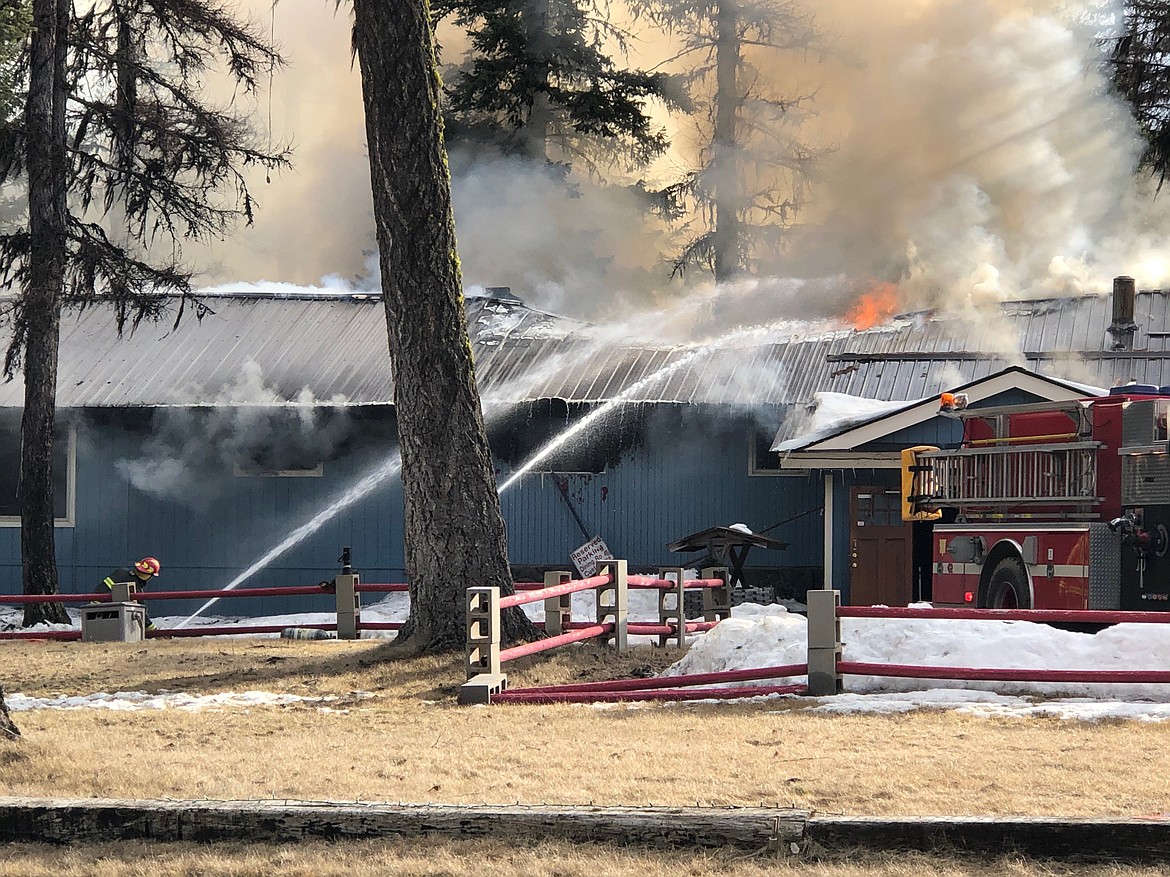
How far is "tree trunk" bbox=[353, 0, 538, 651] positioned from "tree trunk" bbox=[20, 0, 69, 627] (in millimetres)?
7676

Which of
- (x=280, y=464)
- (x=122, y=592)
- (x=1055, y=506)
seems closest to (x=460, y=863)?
(x=1055, y=506)

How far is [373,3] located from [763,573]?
1195 cm

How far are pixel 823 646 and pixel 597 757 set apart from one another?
109 inches

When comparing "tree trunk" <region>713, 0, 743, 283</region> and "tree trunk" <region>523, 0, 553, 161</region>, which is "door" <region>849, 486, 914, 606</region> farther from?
"tree trunk" <region>523, 0, 553, 161</region>

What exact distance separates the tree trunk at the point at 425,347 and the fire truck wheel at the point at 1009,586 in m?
4.47

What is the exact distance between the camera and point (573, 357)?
78.8ft

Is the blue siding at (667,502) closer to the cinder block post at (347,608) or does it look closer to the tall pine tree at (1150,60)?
the cinder block post at (347,608)

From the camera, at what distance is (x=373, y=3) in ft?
41.6

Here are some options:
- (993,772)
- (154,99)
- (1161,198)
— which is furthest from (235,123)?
(1161,198)

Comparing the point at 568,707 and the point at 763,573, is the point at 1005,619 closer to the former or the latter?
the point at 568,707

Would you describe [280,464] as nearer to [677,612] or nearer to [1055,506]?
[677,612]

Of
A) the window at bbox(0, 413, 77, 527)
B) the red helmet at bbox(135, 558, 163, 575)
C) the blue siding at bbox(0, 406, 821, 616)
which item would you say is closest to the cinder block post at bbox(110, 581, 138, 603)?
the red helmet at bbox(135, 558, 163, 575)

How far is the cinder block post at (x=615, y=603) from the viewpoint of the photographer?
1291 cm

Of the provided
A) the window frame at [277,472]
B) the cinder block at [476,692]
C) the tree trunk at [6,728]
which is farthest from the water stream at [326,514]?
the tree trunk at [6,728]
